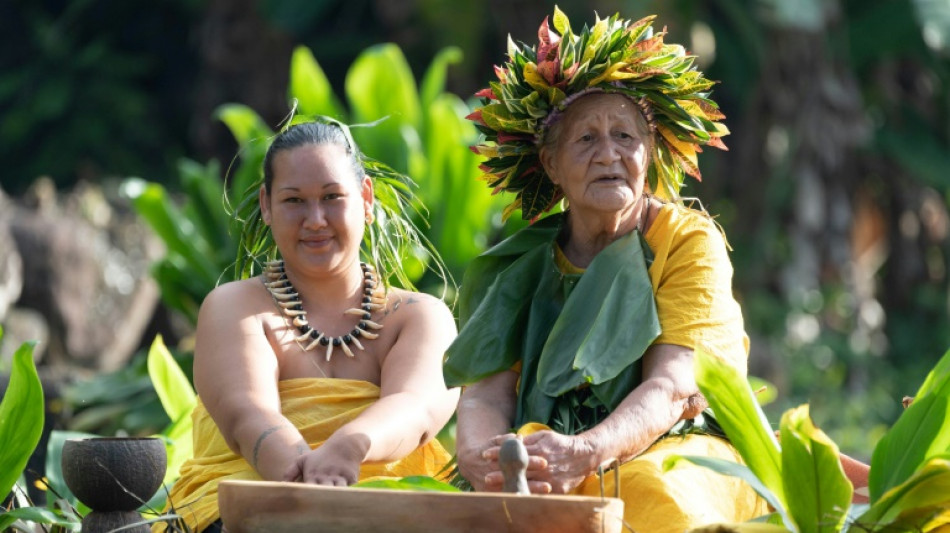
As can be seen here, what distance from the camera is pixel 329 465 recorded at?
3.06m

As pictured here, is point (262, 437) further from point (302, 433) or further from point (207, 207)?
point (207, 207)

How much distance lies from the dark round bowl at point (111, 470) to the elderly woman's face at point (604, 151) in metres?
1.08

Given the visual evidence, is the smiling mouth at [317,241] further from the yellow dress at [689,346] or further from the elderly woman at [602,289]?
the yellow dress at [689,346]

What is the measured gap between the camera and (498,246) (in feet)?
11.9

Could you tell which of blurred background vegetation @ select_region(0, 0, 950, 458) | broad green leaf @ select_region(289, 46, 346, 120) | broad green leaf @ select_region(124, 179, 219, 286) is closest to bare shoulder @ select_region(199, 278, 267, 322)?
broad green leaf @ select_region(124, 179, 219, 286)

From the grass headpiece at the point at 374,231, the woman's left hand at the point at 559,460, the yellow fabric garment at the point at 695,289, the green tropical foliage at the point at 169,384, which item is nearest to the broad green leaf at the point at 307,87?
the green tropical foliage at the point at 169,384

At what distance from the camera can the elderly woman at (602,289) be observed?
10.2 feet

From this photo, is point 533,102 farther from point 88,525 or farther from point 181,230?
point 181,230

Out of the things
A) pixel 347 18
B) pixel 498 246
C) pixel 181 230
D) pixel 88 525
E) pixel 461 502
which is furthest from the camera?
pixel 347 18

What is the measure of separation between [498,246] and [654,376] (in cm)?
60

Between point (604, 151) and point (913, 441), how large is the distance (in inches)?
36.8

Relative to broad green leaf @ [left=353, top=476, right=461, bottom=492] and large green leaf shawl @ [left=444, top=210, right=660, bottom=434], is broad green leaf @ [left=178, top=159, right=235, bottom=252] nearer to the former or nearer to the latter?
large green leaf shawl @ [left=444, top=210, right=660, bottom=434]

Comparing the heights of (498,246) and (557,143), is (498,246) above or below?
below

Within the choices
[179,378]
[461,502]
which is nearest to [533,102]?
[461,502]
